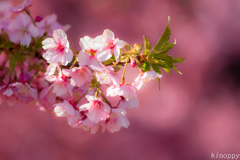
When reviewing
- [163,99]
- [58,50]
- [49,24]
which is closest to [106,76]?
[58,50]

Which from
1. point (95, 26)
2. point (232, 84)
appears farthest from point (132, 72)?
point (232, 84)

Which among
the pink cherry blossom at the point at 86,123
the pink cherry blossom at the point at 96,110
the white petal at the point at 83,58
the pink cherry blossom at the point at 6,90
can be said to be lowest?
the pink cherry blossom at the point at 86,123

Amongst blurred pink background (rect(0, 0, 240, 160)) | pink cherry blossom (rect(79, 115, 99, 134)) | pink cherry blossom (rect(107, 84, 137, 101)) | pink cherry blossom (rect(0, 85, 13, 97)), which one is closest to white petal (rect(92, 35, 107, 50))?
pink cherry blossom (rect(107, 84, 137, 101))

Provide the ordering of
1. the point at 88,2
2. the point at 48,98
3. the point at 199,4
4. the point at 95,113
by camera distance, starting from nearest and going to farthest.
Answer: the point at 95,113 < the point at 48,98 < the point at 88,2 < the point at 199,4

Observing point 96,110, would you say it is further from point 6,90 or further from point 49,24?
point 49,24

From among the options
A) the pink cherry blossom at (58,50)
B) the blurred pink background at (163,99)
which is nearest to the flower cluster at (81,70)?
the pink cherry blossom at (58,50)

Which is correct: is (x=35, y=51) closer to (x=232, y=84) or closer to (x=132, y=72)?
(x=132, y=72)

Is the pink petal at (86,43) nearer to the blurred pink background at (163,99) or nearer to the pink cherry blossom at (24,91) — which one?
the pink cherry blossom at (24,91)
